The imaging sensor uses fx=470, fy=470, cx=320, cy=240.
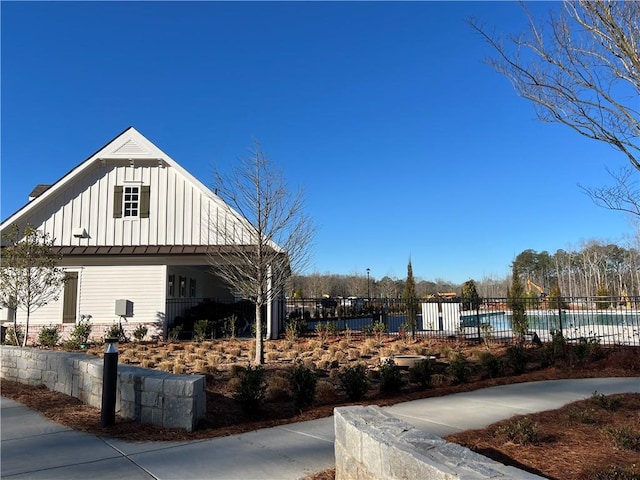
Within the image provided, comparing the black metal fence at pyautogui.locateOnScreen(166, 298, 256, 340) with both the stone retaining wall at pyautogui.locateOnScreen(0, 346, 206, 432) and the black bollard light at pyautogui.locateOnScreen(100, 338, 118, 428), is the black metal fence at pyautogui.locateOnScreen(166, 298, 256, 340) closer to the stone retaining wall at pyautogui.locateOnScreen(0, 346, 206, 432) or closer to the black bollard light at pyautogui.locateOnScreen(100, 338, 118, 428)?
the stone retaining wall at pyautogui.locateOnScreen(0, 346, 206, 432)

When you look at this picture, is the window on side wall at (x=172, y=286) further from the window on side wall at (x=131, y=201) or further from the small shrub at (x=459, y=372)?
the small shrub at (x=459, y=372)

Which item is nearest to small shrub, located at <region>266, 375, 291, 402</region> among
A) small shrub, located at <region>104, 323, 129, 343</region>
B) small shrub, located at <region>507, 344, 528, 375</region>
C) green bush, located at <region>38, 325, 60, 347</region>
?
small shrub, located at <region>507, 344, 528, 375</region>

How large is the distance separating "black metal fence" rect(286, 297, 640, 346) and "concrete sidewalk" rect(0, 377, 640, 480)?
8.52 metres

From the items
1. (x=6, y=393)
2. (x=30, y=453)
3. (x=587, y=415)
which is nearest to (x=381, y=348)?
(x=587, y=415)

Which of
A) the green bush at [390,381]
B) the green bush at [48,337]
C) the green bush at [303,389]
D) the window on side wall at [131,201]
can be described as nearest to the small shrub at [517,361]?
the green bush at [390,381]

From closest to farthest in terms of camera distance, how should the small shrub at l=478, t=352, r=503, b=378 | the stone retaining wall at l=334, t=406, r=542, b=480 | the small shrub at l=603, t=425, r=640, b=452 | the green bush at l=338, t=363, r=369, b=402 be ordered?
the stone retaining wall at l=334, t=406, r=542, b=480 < the small shrub at l=603, t=425, r=640, b=452 < the green bush at l=338, t=363, r=369, b=402 < the small shrub at l=478, t=352, r=503, b=378

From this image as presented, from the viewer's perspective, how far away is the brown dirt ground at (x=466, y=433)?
4.50m

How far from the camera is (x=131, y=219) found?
1839 centimetres

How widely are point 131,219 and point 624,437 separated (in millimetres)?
17370

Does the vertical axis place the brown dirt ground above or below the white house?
below

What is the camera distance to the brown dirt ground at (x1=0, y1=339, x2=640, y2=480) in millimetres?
4504

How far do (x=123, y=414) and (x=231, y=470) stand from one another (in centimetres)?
288

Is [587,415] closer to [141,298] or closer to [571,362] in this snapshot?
[571,362]

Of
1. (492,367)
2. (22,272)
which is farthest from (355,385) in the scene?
(22,272)
